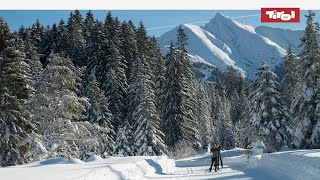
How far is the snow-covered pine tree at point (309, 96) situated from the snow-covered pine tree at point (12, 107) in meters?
23.8

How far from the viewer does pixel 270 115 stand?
43812mm

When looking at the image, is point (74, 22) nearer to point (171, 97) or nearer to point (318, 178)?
point (171, 97)

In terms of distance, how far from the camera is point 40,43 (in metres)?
82.5

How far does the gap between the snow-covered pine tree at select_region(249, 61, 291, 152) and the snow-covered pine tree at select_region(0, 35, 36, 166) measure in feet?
77.3

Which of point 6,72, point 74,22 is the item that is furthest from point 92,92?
point 74,22

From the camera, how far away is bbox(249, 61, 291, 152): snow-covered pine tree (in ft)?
143

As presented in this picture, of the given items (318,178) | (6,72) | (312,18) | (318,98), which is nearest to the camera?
(318,178)

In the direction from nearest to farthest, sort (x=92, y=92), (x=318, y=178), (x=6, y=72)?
(x=318, y=178)
(x=6, y=72)
(x=92, y=92)

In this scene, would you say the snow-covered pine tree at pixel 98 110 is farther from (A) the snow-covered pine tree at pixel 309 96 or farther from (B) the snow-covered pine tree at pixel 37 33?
(B) the snow-covered pine tree at pixel 37 33

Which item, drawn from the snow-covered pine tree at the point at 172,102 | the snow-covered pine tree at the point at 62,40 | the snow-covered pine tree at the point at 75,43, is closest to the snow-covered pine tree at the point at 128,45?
the snow-covered pine tree at the point at 75,43

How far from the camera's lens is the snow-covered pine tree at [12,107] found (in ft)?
102

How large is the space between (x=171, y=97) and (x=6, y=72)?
84.6ft

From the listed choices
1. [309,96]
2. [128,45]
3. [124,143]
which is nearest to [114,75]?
[128,45]

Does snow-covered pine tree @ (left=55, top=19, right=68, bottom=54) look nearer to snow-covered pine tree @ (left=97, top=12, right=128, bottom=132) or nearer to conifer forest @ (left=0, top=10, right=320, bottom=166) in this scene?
conifer forest @ (left=0, top=10, right=320, bottom=166)
